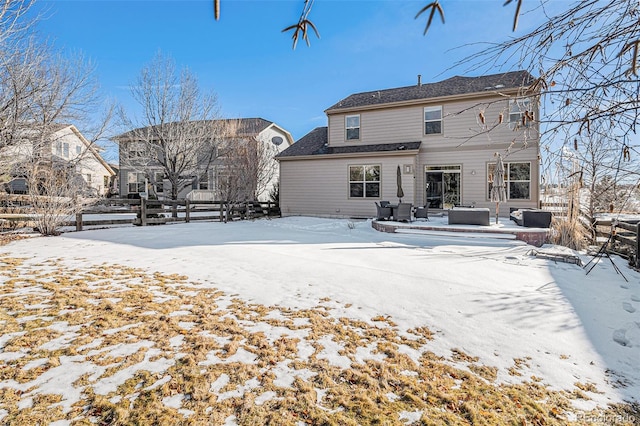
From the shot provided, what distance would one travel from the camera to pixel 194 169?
591 inches

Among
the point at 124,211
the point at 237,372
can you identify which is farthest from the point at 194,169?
the point at 237,372

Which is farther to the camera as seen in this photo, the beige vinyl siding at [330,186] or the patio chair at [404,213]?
the beige vinyl siding at [330,186]

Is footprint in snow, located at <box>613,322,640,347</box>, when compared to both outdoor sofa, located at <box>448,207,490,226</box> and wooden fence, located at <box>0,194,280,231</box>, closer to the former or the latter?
outdoor sofa, located at <box>448,207,490,226</box>

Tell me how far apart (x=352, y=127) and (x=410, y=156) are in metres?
3.73

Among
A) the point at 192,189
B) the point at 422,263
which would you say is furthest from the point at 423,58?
the point at 192,189

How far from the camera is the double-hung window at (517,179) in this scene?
1314 centimetres

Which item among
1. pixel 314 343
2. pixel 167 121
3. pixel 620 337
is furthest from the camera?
pixel 167 121

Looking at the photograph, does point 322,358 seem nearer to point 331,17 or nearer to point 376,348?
point 376,348

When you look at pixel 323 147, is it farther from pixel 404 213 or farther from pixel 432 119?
pixel 404 213

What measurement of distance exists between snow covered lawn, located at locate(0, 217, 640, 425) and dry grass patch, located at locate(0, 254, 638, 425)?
12 mm

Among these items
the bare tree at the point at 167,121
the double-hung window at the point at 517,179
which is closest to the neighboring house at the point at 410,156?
the double-hung window at the point at 517,179

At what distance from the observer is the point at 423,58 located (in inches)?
103

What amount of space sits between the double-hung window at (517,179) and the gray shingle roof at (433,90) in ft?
10.6

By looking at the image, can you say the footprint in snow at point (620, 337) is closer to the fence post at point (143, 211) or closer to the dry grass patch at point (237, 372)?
the dry grass patch at point (237, 372)
